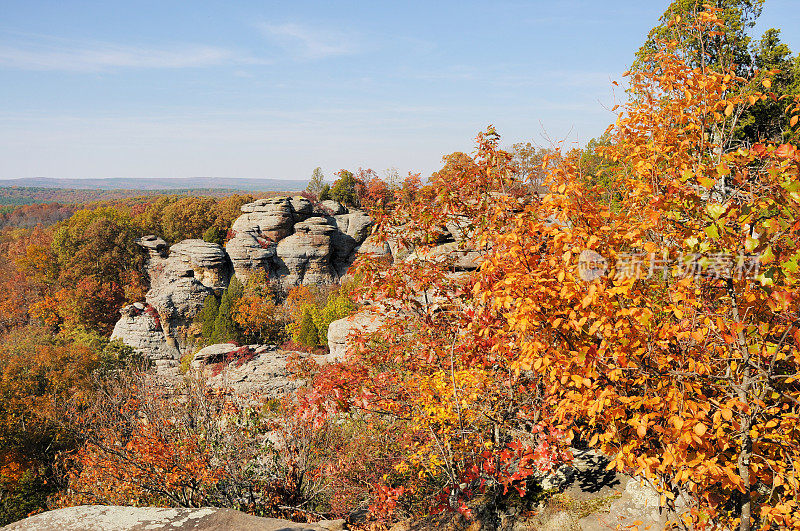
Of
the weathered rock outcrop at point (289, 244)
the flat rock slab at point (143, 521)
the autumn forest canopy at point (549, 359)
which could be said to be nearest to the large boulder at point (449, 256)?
the autumn forest canopy at point (549, 359)

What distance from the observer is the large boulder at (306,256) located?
A: 3834cm

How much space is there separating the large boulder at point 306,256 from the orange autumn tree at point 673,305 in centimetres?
3321

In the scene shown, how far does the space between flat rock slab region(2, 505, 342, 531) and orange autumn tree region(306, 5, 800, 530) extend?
242cm

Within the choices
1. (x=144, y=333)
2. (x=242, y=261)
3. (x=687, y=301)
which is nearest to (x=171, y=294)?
(x=144, y=333)

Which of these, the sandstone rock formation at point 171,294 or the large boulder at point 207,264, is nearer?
the sandstone rock formation at point 171,294

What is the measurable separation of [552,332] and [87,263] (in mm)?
44576

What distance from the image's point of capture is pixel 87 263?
38.7 metres

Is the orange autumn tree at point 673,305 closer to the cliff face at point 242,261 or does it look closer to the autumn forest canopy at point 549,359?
the autumn forest canopy at point 549,359

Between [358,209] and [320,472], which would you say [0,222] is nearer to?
[358,209]

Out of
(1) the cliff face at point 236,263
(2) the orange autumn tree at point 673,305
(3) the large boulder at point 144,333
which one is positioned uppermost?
(2) the orange autumn tree at point 673,305

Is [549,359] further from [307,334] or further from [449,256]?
[307,334]

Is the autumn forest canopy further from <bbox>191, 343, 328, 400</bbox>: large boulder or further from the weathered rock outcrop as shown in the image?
the weathered rock outcrop

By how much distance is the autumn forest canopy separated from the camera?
10.8 feet

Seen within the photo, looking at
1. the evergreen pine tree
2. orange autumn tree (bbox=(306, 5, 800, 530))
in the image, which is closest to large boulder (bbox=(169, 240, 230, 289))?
the evergreen pine tree
